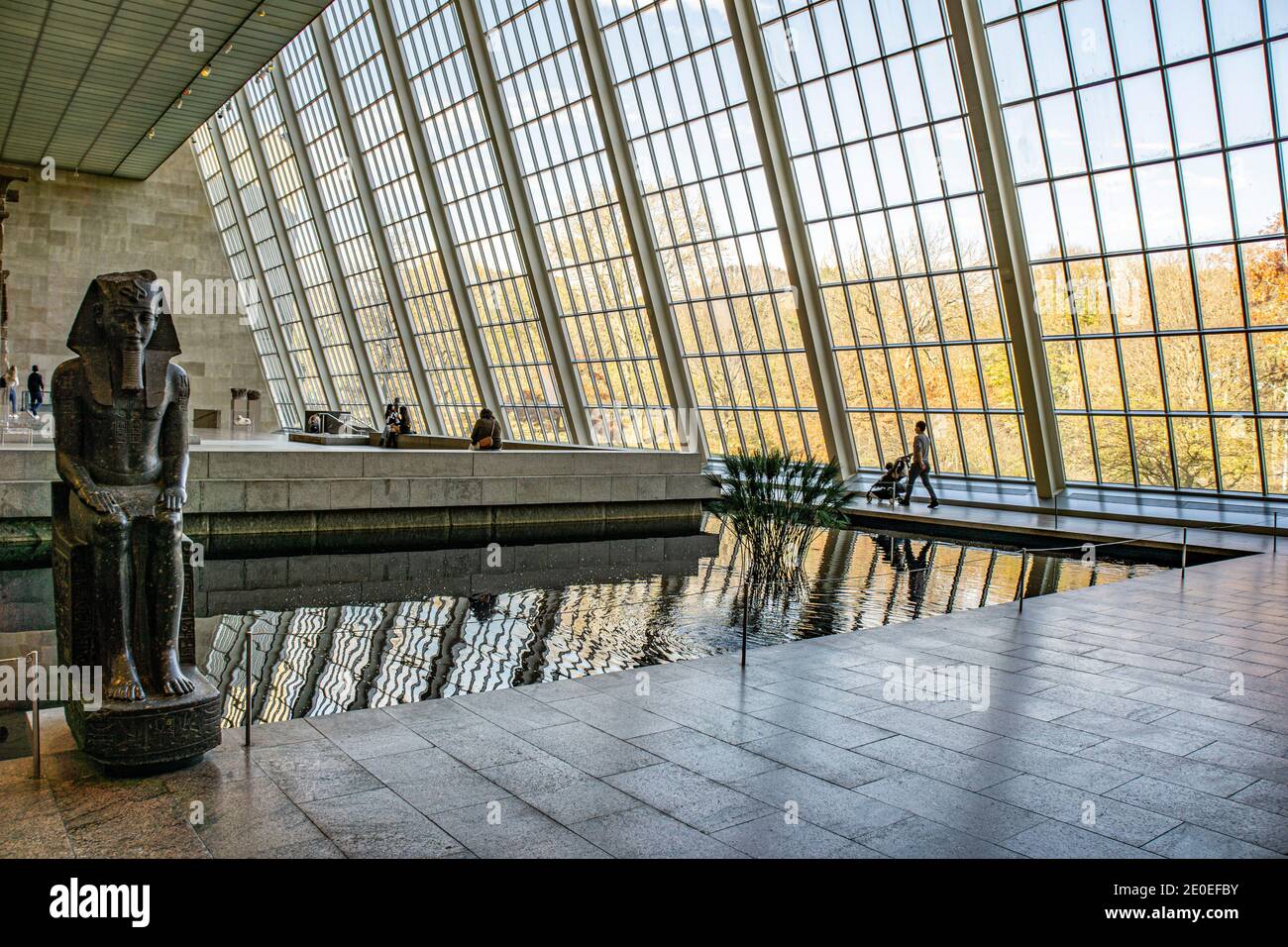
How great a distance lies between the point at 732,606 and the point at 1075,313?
11.7 metres

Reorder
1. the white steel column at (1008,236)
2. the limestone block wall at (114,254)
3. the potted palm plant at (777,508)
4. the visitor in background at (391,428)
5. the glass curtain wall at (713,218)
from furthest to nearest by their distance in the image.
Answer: the limestone block wall at (114,254) < the visitor in background at (391,428) < the glass curtain wall at (713,218) < the white steel column at (1008,236) < the potted palm plant at (777,508)

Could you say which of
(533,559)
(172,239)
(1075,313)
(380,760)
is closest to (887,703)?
(380,760)

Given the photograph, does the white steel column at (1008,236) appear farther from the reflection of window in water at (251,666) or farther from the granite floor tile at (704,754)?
the granite floor tile at (704,754)

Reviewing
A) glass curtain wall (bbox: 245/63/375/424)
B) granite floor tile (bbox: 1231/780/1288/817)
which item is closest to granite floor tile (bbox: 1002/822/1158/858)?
granite floor tile (bbox: 1231/780/1288/817)

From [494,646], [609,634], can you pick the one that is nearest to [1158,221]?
[609,634]

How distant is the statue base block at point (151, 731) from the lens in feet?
15.9

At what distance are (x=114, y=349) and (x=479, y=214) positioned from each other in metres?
25.1

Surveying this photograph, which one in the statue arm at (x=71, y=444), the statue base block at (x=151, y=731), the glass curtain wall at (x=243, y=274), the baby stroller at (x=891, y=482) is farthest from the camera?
the glass curtain wall at (x=243, y=274)

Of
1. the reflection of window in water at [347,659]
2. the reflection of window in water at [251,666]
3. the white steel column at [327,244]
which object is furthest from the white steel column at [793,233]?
the white steel column at [327,244]

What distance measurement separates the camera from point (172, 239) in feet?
137

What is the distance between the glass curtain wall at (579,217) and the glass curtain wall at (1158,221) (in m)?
10.1

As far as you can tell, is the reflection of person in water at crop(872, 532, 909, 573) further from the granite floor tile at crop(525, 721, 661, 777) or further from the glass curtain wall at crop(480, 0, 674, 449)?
the glass curtain wall at crop(480, 0, 674, 449)

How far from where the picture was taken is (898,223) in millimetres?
20828

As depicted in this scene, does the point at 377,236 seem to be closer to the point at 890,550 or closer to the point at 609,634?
the point at 890,550
